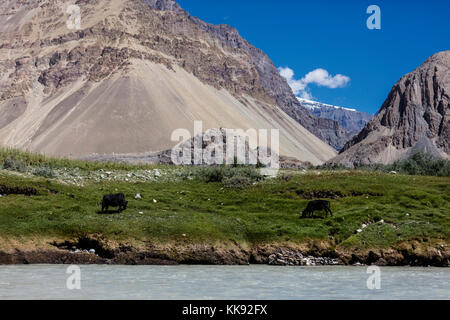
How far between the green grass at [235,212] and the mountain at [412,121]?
11562cm

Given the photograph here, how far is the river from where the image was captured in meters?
16.1

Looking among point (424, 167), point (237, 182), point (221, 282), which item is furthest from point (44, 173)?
point (424, 167)

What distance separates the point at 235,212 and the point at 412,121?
476 feet

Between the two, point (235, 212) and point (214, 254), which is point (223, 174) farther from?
point (214, 254)

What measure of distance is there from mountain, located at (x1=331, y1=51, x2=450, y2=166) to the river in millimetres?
130300

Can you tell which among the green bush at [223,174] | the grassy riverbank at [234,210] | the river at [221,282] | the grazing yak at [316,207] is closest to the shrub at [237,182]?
the grassy riverbank at [234,210]

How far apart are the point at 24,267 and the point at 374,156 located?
461 ft

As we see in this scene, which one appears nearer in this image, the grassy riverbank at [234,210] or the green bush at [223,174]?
the grassy riverbank at [234,210]

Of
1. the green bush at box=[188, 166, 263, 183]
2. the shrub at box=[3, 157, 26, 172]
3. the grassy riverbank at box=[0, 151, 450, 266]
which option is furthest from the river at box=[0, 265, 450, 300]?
the green bush at box=[188, 166, 263, 183]

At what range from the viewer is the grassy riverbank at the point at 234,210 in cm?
2516

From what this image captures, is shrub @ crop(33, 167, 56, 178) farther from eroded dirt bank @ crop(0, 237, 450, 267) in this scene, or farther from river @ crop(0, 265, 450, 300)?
river @ crop(0, 265, 450, 300)

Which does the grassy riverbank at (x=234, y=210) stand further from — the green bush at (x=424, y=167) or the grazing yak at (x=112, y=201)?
the green bush at (x=424, y=167)

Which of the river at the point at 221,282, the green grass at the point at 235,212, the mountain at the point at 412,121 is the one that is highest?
the mountain at the point at 412,121
